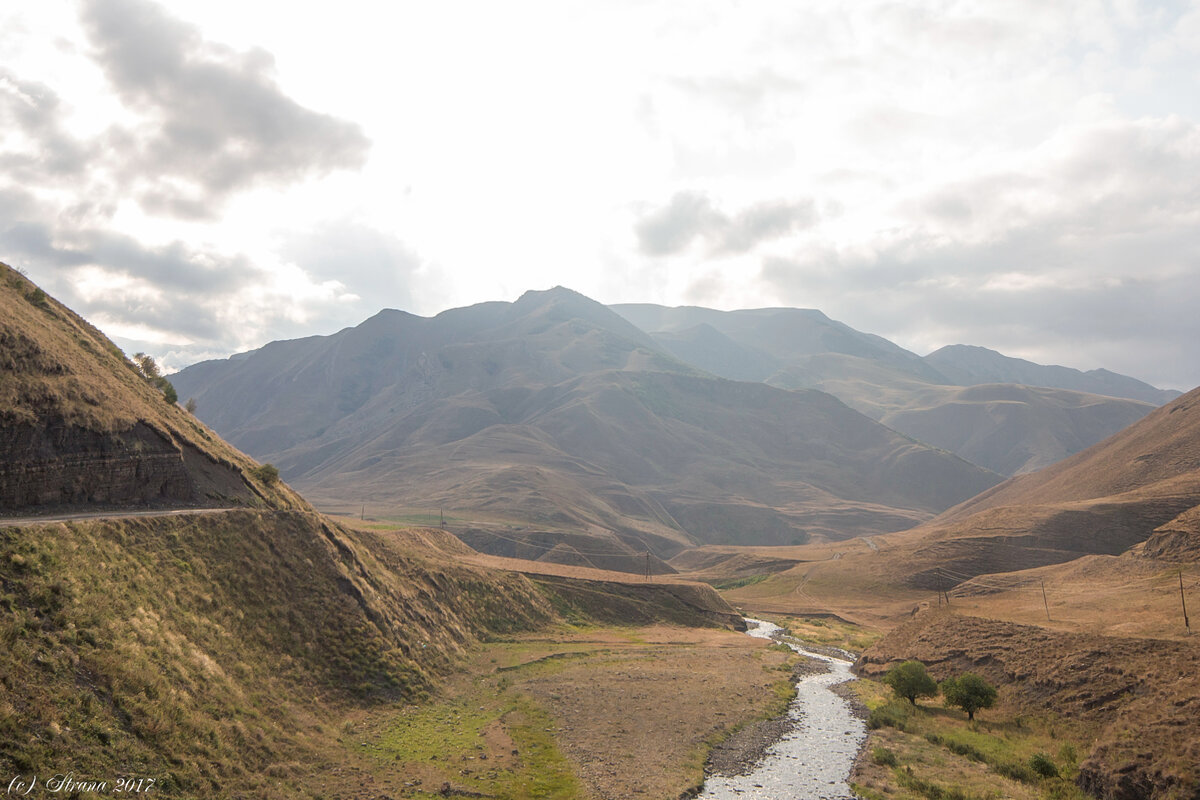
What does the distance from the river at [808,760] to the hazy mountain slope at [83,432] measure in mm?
37478

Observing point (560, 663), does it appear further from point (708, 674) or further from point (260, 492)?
point (260, 492)

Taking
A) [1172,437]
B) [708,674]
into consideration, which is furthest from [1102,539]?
[708,674]

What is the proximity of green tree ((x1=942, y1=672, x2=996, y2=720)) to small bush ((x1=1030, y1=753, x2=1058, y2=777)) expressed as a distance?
33.1 feet

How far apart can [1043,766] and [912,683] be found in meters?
16.0

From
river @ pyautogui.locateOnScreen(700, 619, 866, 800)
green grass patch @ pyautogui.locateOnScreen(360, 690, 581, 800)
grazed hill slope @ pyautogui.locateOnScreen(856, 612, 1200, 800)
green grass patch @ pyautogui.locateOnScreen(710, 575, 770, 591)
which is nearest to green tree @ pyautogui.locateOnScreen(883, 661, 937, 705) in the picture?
grazed hill slope @ pyautogui.locateOnScreen(856, 612, 1200, 800)

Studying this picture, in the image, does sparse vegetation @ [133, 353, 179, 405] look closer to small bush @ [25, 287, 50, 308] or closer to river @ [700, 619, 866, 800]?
small bush @ [25, 287, 50, 308]

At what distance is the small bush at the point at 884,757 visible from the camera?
39.2 meters

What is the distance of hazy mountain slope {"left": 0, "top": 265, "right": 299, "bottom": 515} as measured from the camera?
115 ft

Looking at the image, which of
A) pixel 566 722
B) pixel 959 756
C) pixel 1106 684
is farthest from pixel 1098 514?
pixel 566 722

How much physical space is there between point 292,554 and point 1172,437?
6841 inches

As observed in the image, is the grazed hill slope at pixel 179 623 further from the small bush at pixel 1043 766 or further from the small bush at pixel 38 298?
the small bush at pixel 1043 766

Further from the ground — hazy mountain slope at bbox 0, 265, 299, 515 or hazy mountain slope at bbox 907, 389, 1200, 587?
hazy mountain slope at bbox 0, 265, 299, 515

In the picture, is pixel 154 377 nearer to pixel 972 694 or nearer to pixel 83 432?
pixel 83 432

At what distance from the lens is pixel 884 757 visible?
39500mm
